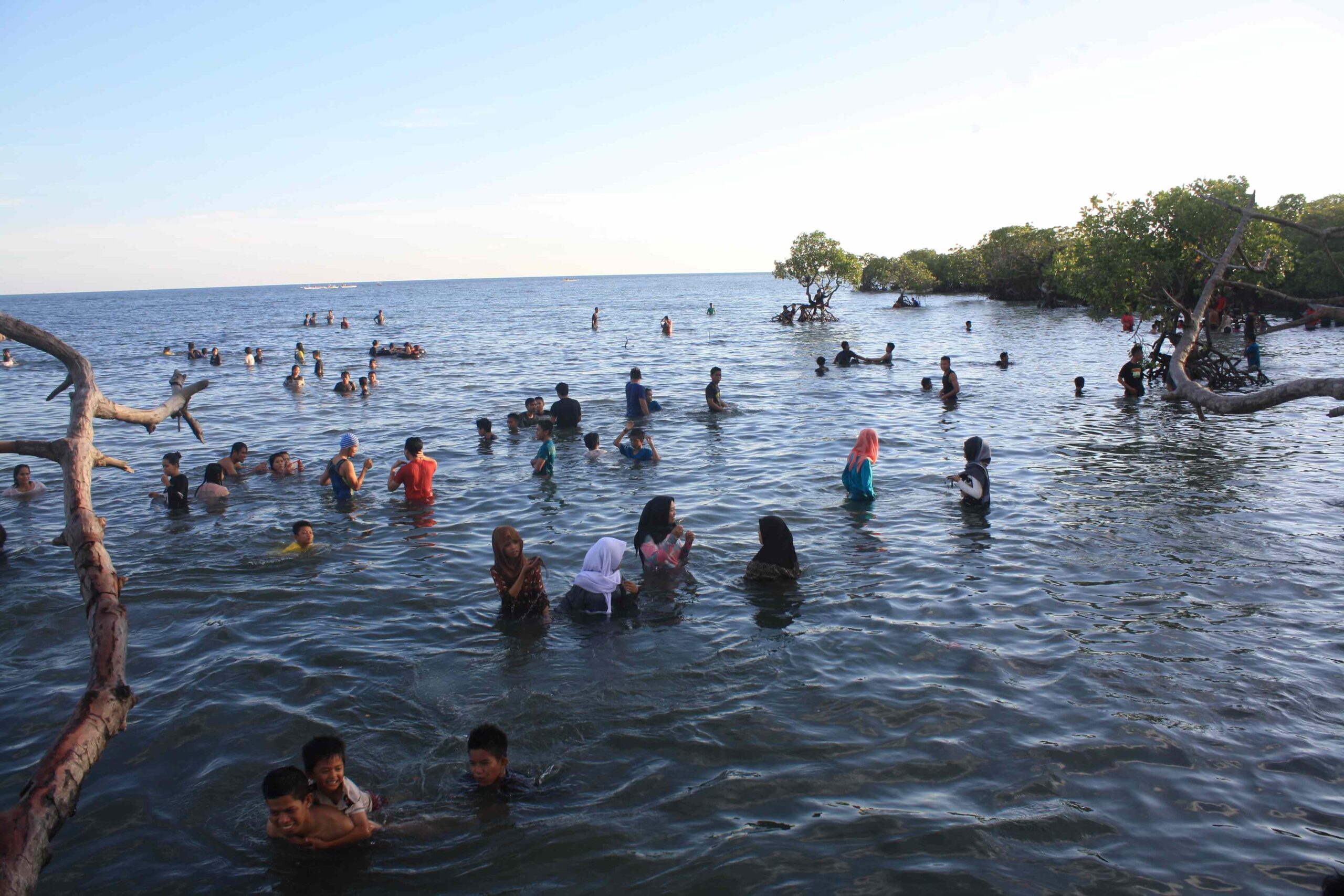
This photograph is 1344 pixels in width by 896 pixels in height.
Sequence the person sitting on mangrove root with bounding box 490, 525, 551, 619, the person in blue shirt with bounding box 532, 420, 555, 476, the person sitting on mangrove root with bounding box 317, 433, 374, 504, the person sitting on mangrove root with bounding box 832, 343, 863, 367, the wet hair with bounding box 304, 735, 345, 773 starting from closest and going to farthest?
the wet hair with bounding box 304, 735, 345, 773
the person sitting on mangrove root with bounding box 490, 525, 551, 619
the person sitting on mangrove root with bounding box 317, 433, 374, 504
the person in blue shirt with bounding box 532, 420, 555, 476
the person sitting on mangrove root with bounding box 832, 343, 863, 367

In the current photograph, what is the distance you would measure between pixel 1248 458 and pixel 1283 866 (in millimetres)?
13698

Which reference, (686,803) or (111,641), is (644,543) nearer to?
(686,803)

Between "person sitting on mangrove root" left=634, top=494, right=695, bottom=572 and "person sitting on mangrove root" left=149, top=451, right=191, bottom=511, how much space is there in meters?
Answer: 9.13

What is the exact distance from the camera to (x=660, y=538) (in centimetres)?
1030

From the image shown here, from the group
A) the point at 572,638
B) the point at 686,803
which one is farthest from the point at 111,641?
the point at 572,638

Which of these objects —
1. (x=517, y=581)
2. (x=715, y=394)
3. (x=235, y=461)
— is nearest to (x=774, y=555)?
(x=517, y=581)

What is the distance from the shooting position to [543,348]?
152 ft

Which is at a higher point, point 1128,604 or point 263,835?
point 1128,604

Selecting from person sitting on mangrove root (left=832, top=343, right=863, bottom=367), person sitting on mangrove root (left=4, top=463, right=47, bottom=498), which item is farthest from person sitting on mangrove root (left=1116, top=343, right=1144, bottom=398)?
person sitting on mangrove root (left=4, top=463, right=47, bottom=498)

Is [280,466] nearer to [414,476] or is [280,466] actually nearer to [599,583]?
[414,476]

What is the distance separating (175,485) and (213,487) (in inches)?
23.3

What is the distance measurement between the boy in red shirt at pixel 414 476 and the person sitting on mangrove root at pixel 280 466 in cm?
336

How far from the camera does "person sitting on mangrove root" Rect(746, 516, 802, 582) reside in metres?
10.3

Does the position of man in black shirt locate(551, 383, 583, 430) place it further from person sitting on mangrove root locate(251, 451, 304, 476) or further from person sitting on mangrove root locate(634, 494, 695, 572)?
person sitting on mangrove root locate(634, 494, 695, 572)
